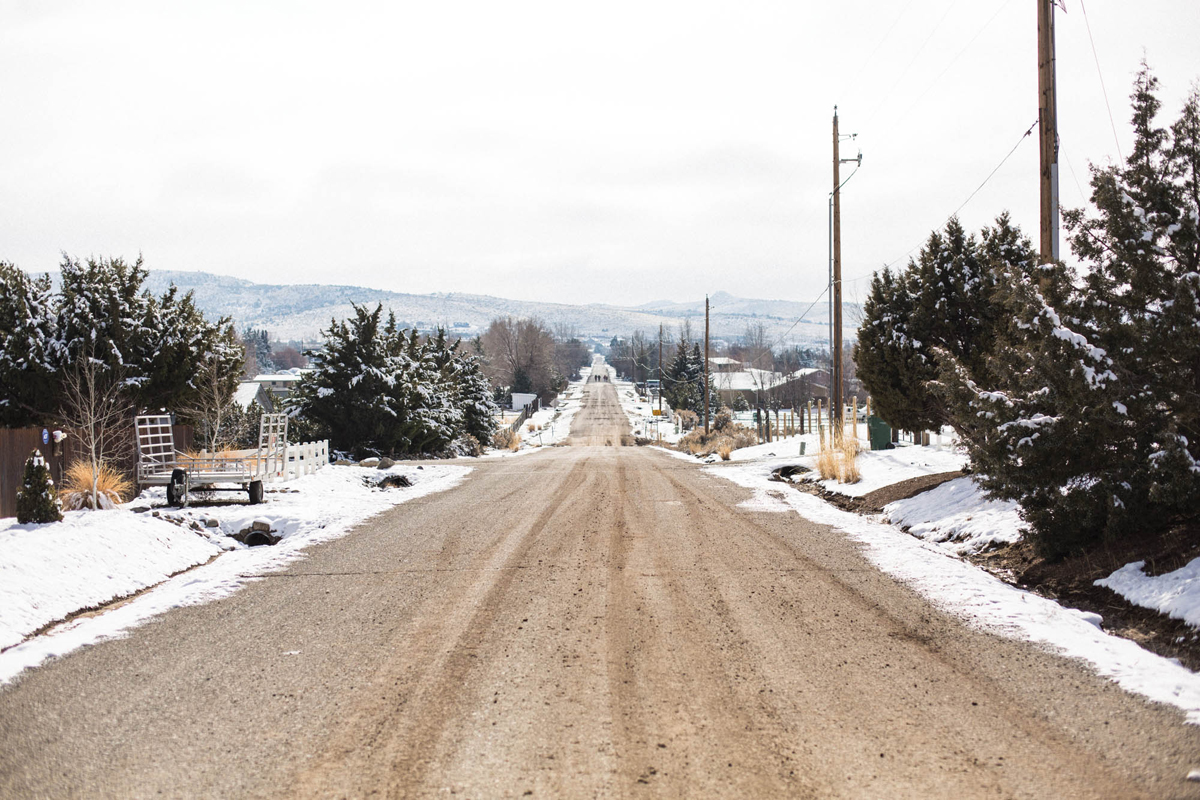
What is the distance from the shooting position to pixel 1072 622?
6.59m

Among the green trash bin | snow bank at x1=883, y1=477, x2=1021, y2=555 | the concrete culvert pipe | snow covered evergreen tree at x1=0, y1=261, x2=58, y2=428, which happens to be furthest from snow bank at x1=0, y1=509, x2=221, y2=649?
the green trash bin

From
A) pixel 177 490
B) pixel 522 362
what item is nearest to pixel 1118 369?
pixel 177 490

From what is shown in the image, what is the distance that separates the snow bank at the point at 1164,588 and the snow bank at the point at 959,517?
5.45 ft

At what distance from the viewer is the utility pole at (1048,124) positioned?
11180 millimetres

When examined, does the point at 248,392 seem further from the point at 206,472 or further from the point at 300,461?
the point at 206,472

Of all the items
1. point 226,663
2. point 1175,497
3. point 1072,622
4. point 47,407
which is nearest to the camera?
point 226,663

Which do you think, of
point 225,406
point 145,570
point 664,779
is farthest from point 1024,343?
point 225,406

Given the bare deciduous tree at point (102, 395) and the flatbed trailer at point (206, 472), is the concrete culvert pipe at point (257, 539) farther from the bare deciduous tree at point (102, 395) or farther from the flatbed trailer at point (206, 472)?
the bare deciduous tree at point (102, 395)

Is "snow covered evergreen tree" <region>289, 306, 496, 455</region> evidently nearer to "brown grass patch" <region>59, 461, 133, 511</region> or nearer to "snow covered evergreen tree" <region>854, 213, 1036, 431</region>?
"brown grass patch" <region>59, 461, 133, 511</region>

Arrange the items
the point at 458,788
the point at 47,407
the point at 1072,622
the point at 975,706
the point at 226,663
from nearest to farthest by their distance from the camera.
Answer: the point at 458,788 < the point at 975,706 < the point at 226,663 < the point at 1072,622 < the point at 47,407

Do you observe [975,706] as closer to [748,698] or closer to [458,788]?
[748,698]

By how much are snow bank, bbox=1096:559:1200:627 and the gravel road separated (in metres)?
1.36

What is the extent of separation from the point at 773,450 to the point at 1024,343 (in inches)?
788

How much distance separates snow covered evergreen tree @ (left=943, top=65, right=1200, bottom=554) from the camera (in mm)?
7301
